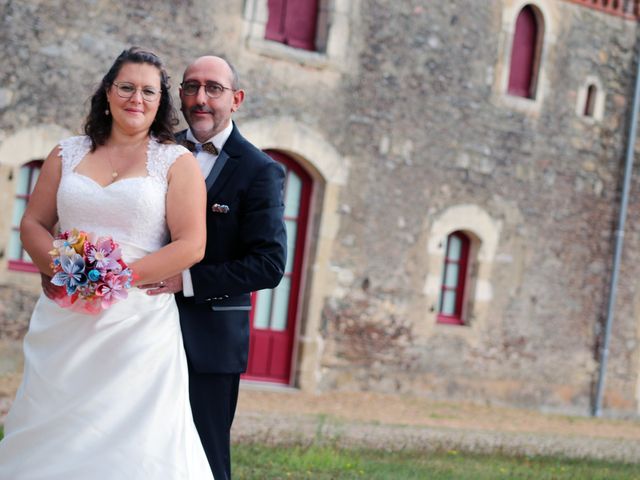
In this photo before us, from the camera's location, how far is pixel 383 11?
12109 mm

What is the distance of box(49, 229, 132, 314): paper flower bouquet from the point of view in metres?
3.80

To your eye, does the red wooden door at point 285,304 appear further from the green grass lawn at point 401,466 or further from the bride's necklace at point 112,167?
the bride's necklace at point 112,167

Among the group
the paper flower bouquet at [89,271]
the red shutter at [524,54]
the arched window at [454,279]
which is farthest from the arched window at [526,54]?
the paper flower bouquet at [89,271]

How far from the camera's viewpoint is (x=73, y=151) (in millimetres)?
4137

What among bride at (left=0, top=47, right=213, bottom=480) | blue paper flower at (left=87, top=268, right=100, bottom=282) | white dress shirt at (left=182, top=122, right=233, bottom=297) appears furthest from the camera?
white dress shirt at (left=182, top=122, right=233, bottom=297)

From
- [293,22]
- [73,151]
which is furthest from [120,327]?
[293,22]

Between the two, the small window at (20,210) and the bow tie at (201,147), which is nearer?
the bow tie at (201,147)

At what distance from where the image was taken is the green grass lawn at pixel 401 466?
6812mm

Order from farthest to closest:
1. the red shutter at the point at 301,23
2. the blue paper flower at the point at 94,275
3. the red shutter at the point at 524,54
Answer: the red shutter at the point at 524,54 < the red shutter at the point at 301,23 < the blue paper flower at the point at 94,275

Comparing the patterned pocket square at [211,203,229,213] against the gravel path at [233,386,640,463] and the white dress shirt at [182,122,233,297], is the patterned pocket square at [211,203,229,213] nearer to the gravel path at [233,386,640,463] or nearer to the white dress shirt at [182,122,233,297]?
the white dress shirt at [182,122,233,297]

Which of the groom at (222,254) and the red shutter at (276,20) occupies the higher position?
the red shutter at (276,20)

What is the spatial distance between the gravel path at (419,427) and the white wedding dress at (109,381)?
3951 mm

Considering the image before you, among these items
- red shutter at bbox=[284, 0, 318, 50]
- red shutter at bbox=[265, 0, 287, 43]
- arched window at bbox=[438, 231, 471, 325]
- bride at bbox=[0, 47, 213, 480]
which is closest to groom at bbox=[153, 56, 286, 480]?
bride at bbox=[0, 47, 213, 480]

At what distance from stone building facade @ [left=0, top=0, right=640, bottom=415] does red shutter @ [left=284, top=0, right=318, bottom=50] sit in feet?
0.41
